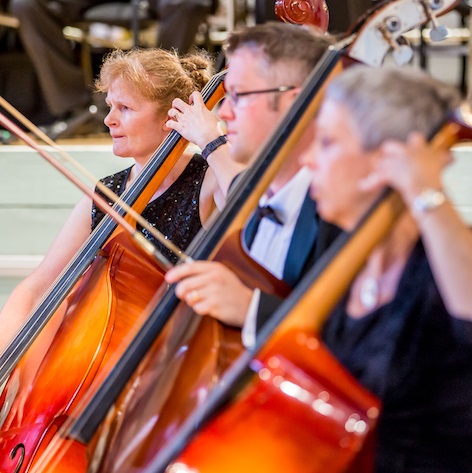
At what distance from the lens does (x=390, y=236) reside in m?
0.94

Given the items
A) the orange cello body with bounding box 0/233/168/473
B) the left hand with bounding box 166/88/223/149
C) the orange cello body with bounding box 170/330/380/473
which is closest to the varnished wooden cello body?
the orange cello body with bounding box 170/330/380/473

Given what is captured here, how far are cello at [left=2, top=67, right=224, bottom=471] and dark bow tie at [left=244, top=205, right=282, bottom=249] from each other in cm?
30

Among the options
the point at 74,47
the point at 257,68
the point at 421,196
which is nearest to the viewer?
the point at 421,196

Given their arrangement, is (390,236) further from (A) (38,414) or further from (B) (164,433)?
(A) (38,414)

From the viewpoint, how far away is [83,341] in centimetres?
152

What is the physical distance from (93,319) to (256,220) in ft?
1.27

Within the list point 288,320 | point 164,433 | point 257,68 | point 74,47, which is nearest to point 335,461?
point 288,320

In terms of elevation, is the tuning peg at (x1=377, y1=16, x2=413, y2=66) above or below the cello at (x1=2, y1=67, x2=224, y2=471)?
above

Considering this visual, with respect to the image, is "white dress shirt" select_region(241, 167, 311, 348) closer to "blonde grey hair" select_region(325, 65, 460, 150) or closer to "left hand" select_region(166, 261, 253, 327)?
"left hand" select_region(166, 261, 253, 327)

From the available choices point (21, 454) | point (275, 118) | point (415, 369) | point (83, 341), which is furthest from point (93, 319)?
point (415, 369)

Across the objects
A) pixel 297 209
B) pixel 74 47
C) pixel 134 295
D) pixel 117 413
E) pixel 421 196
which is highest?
pixel 421 196

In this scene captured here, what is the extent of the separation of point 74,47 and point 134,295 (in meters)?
3.80

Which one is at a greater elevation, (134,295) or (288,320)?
(288,320)

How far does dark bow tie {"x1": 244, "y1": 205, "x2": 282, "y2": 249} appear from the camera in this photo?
1.29m
